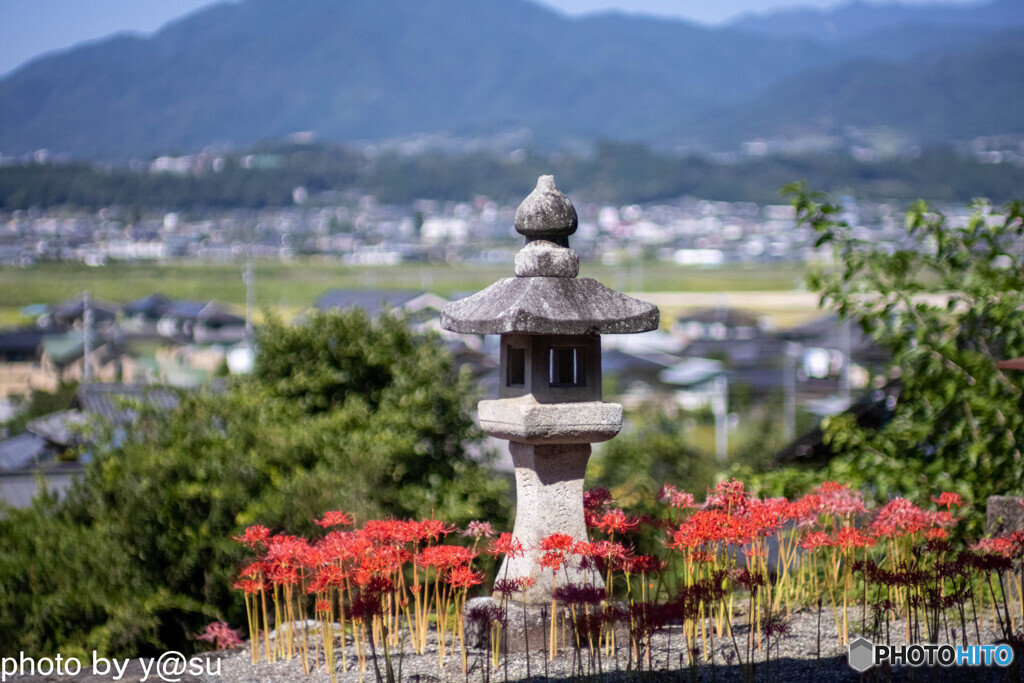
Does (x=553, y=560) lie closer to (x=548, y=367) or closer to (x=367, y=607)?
(x=367, y=607)

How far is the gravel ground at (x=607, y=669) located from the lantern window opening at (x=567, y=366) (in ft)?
4.80

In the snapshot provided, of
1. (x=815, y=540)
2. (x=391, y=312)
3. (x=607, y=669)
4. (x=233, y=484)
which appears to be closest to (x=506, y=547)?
(x=607, y=669)

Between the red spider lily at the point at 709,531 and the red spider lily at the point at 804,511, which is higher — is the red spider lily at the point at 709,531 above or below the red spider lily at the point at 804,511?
above

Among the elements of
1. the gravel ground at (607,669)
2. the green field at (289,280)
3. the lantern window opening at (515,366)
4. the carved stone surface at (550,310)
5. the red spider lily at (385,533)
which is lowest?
the green field at (289,280)

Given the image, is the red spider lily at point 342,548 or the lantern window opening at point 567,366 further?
the lantern window opening at point 567,366

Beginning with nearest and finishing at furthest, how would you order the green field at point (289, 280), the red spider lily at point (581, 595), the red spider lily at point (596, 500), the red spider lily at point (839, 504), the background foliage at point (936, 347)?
the red spider lily at point (581, 595) → the red spider lily at point (839, 504) → the red spider lily at point (596, 500) → the background foliage at point (936, 347) → the green field at point (289, 280)

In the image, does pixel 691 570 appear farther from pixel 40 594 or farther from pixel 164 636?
Answer: pixel 40 594

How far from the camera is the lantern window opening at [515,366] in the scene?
6.17m

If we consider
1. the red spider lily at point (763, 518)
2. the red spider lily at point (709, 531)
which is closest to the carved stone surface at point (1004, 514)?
the red spider lily at point (763, 518)

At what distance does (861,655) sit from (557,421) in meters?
1.89

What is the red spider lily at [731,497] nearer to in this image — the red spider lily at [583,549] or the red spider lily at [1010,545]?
the red spider lily at [583,549]

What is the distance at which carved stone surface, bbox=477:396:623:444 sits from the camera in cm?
580

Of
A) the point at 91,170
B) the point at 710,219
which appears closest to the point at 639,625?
the point at 91,170

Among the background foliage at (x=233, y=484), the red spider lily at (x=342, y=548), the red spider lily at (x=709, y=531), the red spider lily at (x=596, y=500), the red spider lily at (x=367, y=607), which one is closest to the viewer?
the red spider lily at (x=367, y=607)
